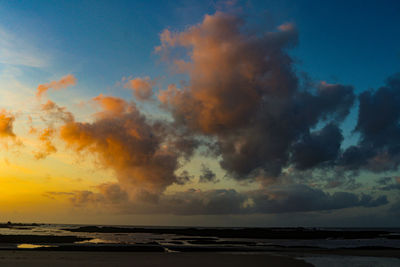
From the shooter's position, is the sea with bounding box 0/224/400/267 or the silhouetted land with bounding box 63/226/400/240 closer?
the sea with bounding box 0/224/400/267

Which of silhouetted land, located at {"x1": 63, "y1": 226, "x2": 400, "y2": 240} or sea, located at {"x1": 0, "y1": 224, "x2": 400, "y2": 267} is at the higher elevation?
sea, located at {"x1": 0, "y1": 224, "x2": 400, "y2": 267}

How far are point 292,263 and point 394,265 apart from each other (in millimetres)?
11516

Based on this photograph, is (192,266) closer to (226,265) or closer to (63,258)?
(226,265)

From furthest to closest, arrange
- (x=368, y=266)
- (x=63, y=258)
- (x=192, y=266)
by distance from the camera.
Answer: (x=63, y=258) < (x=368, y=266) < (x=192, y=266)

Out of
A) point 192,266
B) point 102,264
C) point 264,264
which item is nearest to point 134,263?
point 102,264

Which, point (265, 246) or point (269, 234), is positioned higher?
point (265, 246)

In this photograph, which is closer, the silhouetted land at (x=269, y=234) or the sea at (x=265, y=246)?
the sea at (x=265, y=246)

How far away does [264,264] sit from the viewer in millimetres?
36250

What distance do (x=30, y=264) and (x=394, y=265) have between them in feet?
129

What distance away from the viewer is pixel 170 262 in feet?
121

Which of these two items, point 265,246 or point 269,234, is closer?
point 265,246

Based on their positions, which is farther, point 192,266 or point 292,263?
point 292,263

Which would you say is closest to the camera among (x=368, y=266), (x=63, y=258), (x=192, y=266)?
(x=192, y=266)

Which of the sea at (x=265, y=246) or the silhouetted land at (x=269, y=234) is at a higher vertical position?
the sea at (x=265, y=246)
